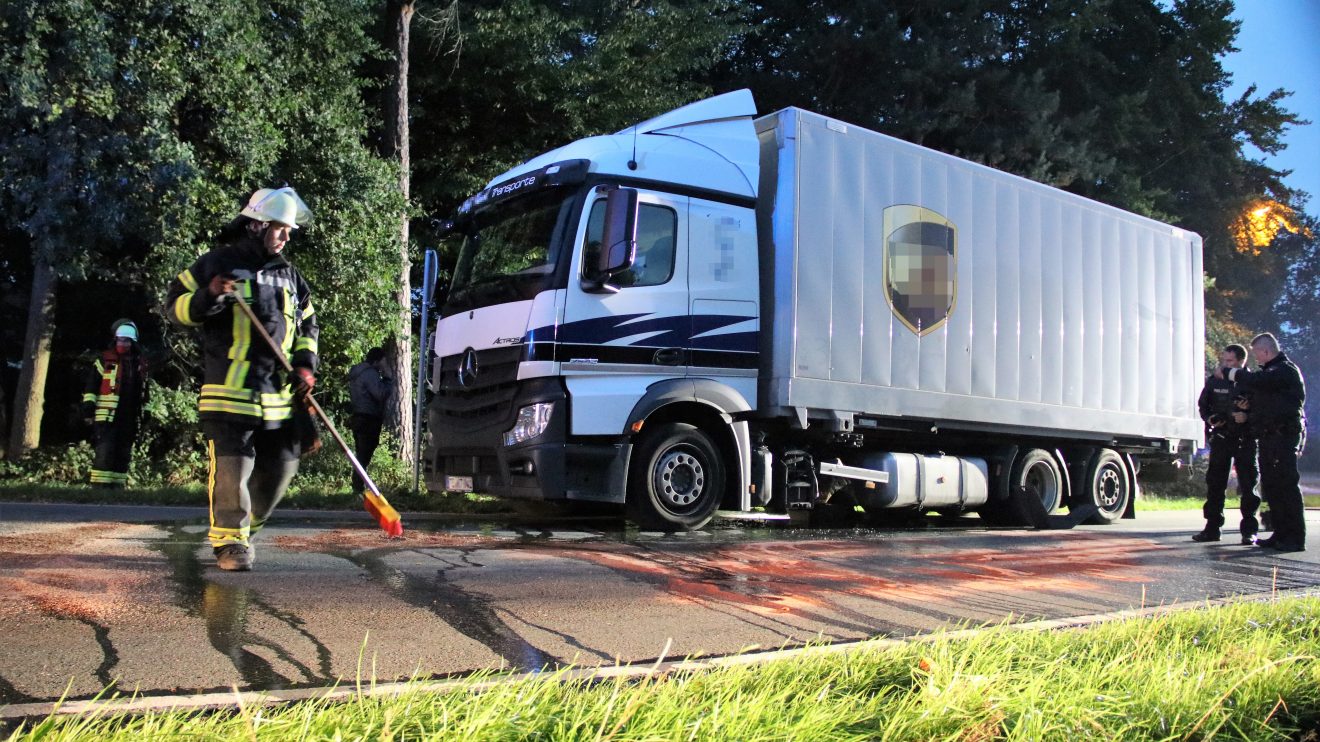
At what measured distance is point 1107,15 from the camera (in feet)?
73.5

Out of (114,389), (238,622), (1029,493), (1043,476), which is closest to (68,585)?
(238,622)

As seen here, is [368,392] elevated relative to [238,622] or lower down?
elevated

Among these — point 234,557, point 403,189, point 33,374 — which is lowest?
point 234,557

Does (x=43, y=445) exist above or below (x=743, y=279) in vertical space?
below

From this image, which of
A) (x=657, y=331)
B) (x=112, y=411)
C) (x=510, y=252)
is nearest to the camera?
(x=657, y=331)

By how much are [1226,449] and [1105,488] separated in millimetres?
2372

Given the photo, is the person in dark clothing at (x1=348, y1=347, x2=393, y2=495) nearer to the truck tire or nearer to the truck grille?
the truck grille

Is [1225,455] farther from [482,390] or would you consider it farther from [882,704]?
[882,704]

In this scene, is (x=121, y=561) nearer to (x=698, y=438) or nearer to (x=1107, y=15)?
(x=698, y=438)

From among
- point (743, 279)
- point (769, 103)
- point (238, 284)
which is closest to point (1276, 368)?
point (743, 279)

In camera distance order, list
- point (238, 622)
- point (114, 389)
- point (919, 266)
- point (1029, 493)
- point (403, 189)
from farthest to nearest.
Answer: point (403, 189), point (1029, 493), point (114, 389), point (919, 266), point (238, 622)

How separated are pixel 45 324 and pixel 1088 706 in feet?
42.6

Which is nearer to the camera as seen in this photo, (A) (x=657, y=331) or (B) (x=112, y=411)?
(A) (x=657, y=331)

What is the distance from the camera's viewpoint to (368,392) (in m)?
10.3
